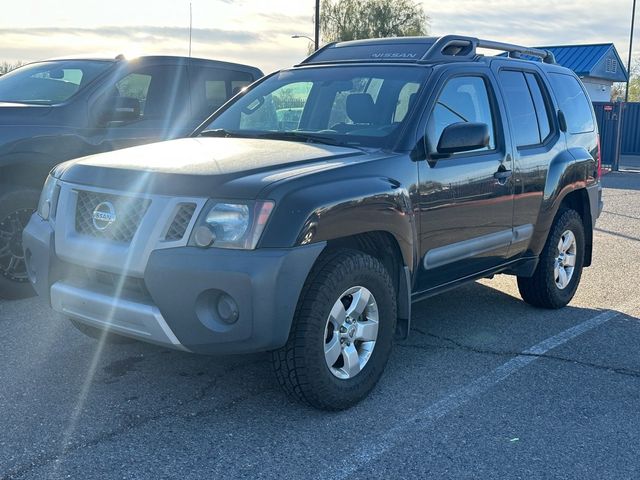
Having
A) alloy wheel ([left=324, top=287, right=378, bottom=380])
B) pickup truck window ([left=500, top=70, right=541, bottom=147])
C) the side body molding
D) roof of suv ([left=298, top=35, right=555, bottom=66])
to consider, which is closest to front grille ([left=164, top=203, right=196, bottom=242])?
alloy wheel ([left=324, top=287, right=378, bottom=380])

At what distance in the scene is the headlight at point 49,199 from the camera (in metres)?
3.94

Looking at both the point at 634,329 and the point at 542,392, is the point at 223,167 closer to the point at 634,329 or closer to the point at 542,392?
the point at 542,392

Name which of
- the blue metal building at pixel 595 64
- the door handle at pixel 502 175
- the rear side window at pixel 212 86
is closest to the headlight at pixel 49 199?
the door handle at pixel 502 175

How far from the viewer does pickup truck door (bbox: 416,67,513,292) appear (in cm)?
427

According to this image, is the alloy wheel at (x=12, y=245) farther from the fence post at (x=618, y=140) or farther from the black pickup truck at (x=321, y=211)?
the fence post at (x=618, y=140)

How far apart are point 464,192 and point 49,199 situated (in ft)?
7.80

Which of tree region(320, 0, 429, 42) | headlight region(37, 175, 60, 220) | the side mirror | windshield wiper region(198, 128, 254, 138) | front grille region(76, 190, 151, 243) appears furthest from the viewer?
tree region(320, 0, 429, 42)

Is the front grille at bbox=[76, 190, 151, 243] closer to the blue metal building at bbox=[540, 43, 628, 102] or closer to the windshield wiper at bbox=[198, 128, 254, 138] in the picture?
the windshield wiper at bbox=[198, 128, 254, 138]

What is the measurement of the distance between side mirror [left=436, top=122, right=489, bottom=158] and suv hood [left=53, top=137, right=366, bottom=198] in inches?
19.7

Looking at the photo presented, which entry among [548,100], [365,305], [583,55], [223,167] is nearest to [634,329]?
[548,100]

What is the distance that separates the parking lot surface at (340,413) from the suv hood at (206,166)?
113cm

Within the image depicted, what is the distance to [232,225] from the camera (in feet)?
10.9

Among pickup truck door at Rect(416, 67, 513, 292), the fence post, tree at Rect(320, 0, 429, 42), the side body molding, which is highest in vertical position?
tree at Rect(320, 0, 429, 42)

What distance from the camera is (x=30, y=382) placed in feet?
13.4
